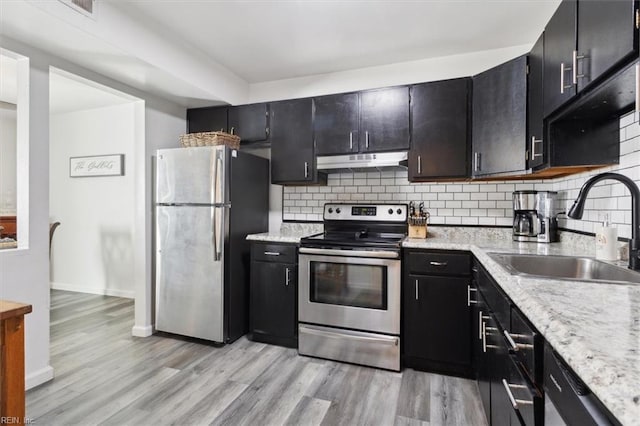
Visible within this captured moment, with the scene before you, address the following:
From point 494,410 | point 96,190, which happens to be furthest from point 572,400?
point 96,190

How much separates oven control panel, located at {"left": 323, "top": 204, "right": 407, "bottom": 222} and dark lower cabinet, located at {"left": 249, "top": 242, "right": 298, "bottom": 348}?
59 centimetres

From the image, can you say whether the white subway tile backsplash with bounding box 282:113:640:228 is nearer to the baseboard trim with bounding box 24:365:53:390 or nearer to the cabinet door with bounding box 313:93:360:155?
the cabinet door with bounding box 313:93:360:155

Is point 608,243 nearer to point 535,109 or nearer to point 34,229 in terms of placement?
point 535,109

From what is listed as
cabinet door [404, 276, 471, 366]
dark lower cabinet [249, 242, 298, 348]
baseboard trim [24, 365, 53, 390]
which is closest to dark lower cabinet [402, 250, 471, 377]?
cabinet door [404, 276, 471, 366]

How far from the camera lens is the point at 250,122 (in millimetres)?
3188

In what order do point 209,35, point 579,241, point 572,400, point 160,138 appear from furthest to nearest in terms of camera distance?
1. point 160,138
2. point 209,35
3. point 579,241
4. point 572,400

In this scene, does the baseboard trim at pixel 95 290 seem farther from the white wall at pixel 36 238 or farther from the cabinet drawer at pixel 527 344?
the cabinet drawer at pixel 527 344

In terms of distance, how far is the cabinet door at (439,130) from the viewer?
8.32 feet

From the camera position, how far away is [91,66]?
241cm

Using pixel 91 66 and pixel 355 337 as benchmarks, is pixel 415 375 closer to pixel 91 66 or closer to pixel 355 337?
pixel 355 337

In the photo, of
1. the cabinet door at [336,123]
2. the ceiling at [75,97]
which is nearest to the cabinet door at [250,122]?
the cabinet door at [336,123]

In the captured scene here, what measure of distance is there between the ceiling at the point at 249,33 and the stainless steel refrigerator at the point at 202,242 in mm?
728

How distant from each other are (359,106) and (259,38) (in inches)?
38.0

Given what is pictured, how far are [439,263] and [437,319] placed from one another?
0.39m
